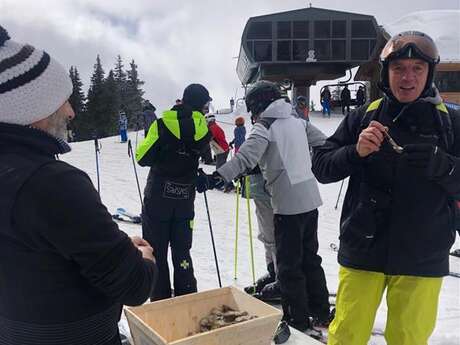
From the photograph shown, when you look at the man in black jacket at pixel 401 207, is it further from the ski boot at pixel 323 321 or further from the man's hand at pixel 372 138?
the ski boot at pixel 323 321

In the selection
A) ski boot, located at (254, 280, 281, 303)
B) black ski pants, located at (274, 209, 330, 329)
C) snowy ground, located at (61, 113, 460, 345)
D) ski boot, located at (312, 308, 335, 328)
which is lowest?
snowy ground, located at (61, 113, 460, 345)

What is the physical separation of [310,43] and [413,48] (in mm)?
39446

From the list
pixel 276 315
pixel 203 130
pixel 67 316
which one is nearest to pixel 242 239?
pixel 203 130

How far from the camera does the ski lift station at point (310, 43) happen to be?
39438 mm

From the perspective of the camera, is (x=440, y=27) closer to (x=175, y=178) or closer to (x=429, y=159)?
(x=175, y=178)

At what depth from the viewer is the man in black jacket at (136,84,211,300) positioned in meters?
4.00

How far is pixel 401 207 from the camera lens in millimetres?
2354

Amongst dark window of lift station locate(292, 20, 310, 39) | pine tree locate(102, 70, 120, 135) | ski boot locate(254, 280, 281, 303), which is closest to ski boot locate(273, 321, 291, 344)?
ski boot locate(254, 280, 281, 303)

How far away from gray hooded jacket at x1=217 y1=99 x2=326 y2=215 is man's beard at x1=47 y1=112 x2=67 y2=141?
7.25 ft

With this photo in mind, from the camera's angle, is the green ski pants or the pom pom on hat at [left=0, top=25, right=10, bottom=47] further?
the green ski pants

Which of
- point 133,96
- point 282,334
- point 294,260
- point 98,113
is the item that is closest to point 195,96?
point 294,260

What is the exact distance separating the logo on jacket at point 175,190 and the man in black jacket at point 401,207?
77.1 inches

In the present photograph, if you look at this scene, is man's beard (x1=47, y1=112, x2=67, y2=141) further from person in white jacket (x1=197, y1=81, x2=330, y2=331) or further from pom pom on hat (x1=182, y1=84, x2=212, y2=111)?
pom pom on hat (x1=182, y1=84, x2=212, y2=111)

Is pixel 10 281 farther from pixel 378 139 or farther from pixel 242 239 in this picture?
pixel 242 239
